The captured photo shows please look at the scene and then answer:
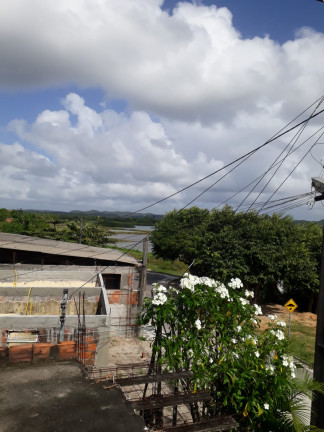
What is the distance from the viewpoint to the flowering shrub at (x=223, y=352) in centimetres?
438

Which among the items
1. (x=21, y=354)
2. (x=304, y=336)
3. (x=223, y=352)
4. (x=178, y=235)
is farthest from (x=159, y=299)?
(x=178, y=235)

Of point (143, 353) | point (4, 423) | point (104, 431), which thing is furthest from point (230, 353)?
point (143, 353)

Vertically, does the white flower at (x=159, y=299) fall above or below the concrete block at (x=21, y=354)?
above

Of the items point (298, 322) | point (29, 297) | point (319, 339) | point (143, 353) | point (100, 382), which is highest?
point (319, 339)

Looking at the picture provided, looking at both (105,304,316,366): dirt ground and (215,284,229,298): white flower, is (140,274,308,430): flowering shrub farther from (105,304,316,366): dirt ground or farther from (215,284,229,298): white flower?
(105,304,316,366): dirt ground

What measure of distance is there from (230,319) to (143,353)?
7.67 metres

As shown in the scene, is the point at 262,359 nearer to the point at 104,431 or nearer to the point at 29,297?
the point at 104,431

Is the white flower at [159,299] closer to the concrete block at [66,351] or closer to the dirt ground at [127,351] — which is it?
the concrete block at [66,351]

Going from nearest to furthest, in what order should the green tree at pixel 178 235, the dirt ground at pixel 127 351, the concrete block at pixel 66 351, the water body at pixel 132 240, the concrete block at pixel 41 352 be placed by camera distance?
the concrete block at pixel 41 352
the concrete block at pixel 66 351
the dirt ground at pixel 127 351
the water body at pixel 132 240
the green tree at pixel 178 235

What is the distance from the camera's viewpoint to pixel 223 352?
475cm

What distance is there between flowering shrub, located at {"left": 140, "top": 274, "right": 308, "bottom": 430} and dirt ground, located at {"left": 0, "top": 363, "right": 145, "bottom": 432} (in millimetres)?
1105

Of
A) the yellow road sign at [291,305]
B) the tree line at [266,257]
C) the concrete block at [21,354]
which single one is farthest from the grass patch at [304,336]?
the concrete block at [21,354]

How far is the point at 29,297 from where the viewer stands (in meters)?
11.0

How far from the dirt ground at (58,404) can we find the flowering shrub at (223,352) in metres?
1.11
